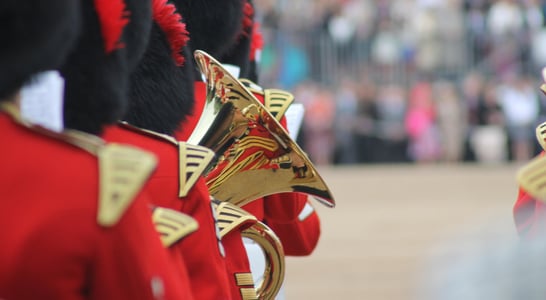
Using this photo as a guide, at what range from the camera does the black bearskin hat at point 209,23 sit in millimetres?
3252

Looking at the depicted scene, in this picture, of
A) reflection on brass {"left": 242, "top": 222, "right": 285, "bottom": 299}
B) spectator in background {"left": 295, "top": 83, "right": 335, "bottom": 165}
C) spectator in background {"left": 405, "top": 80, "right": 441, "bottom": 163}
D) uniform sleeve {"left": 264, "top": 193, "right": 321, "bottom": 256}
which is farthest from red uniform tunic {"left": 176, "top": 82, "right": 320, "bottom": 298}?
spectator in background {"left": 405, "top": 80, "right": 441, "bottom": 163}

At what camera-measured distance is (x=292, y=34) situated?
12.6m

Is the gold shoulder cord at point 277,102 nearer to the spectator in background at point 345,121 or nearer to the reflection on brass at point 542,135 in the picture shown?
the reflection on brass at point 542,135

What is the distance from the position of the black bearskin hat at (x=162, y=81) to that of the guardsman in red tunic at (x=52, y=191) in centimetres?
91

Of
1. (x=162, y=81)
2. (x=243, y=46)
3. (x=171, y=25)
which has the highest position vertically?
(x=243, y=46)

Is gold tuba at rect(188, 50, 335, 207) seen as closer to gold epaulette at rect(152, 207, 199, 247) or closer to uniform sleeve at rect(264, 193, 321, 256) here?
uniform sleeve at rect(264, 193, 321, 256)

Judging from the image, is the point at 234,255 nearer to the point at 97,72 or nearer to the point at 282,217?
the point at 282,217

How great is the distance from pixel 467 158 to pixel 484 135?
0.96 ft

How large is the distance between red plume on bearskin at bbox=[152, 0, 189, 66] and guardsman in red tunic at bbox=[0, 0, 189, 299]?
980 millimetres

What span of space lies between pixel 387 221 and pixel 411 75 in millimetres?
4379

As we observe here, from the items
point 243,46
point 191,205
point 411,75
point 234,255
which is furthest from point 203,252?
point 411,75

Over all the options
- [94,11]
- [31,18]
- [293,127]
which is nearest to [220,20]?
[293,127]

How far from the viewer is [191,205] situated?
2148mm

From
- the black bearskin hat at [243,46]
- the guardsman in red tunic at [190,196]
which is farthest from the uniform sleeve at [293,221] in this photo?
the guardsman in red tunic at [190,196]
